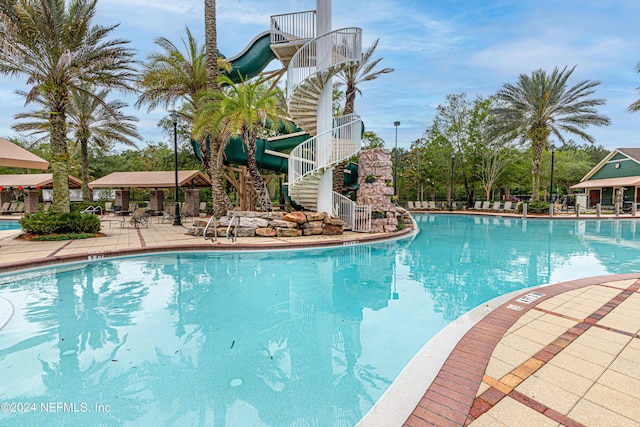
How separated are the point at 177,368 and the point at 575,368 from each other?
11.5 ft

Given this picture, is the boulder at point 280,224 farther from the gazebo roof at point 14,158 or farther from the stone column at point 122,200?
the stone column at point 122,200

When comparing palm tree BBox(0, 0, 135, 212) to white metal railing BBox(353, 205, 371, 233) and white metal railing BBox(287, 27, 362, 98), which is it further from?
white metal railing BBox(353, 205, 371, 233)

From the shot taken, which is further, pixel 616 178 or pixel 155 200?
pixel 616 178

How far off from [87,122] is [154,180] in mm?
4669

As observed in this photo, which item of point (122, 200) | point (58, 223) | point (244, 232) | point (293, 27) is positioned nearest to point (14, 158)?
point (58, 223)

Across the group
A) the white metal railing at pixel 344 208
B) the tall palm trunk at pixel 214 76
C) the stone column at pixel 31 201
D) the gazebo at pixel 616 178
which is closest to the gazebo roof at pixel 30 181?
the stone column at pixel 31 201

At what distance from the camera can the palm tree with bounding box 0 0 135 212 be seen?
9164mm

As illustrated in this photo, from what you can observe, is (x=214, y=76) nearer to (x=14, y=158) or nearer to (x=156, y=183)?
(x=14, y=158)

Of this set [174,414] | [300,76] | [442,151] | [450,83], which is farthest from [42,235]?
[450,83]

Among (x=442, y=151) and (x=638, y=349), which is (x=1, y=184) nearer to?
(x=638, y=349)

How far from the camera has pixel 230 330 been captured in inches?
153

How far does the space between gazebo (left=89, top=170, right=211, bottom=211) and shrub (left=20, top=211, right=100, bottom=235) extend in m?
7.59

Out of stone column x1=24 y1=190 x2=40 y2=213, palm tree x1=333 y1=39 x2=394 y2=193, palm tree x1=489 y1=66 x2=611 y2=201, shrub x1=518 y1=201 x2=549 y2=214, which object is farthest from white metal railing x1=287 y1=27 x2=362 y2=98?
stone column x1=24 y1=190 x2=40 y2=213

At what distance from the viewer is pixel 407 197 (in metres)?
32.6
